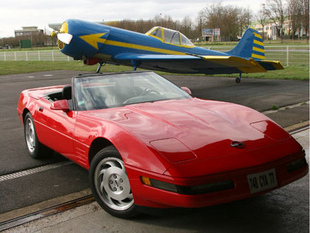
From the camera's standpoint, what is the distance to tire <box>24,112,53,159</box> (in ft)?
15.7

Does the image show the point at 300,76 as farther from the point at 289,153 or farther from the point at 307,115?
the point at 289,153

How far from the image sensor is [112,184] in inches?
123

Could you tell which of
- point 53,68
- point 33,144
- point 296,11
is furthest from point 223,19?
point 33,144

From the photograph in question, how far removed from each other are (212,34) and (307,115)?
5592 centimetres

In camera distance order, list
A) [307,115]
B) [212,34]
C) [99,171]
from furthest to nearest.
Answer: [212,34] → [307,115] → [99,171]

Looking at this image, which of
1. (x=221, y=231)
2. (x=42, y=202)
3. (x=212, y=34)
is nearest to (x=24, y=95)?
(x=42, y=202)

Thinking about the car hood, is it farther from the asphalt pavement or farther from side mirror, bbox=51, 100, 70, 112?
side mirror, bbox=51, 100, 70, 112

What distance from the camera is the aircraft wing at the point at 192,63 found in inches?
483

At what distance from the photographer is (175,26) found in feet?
169

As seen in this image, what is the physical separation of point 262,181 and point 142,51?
11.6m

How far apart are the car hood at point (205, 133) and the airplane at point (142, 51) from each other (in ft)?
27.6

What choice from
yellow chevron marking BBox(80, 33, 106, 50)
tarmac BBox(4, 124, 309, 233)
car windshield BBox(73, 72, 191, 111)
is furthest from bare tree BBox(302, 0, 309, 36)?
tarmac BBox(4, 124, 309, 233)

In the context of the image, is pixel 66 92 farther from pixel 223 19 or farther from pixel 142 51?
pixel 223 19

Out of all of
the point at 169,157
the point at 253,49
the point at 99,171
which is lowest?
the point at 99,171
